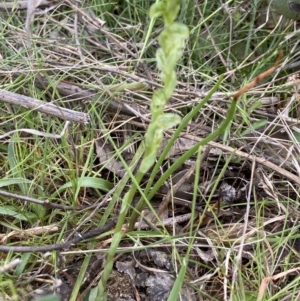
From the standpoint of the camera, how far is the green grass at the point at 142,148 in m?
0.98

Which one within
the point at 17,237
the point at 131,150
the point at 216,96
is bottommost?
the point at 17,237

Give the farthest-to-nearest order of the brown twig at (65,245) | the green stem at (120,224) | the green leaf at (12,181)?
1. the green leaf at (12,181)
2. the brown twig at (65,245)
3. the green stem at (120,224)

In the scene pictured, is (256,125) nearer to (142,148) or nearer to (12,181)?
(142,148)

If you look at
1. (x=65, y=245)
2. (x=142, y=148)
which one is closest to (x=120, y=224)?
(x=65, y=245)

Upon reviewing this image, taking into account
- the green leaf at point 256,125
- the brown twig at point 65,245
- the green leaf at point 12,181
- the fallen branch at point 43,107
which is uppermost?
the green leaf at point 256,125

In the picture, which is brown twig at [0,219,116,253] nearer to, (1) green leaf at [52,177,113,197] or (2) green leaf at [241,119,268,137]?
(1) green leaf at [52,177,113,197]

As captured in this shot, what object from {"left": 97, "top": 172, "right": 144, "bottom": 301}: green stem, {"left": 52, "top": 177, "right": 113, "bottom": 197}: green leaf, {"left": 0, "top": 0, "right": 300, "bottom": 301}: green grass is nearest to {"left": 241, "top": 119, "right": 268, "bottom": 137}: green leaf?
{"left": 0, "top": 0, "right": 300, "bottom": 301}: green grass

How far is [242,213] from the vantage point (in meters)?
1.11

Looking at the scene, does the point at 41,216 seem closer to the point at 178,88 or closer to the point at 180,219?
the point at 180,219

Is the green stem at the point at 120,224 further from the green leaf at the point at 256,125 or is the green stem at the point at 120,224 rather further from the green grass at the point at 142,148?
the green leaf at the point at 256,125

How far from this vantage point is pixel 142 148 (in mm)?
1088

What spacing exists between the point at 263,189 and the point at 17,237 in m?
0.52

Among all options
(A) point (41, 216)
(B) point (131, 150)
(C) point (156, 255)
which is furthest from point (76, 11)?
(C) point (156, 255)

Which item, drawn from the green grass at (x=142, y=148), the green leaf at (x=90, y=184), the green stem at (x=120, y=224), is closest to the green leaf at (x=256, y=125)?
the green grass at (x=142, y=148)
